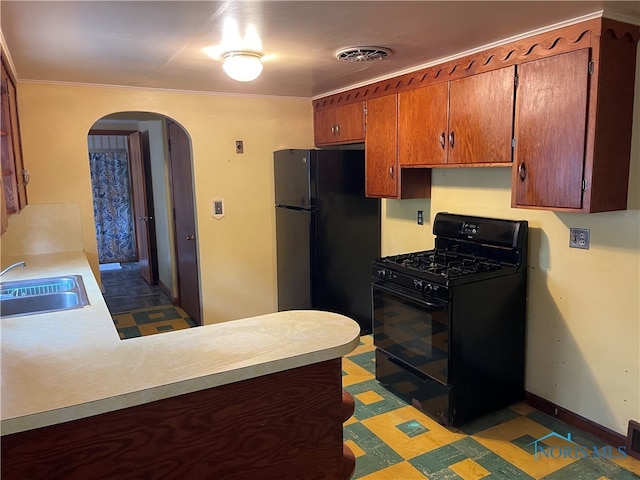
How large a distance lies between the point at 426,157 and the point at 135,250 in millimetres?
6245

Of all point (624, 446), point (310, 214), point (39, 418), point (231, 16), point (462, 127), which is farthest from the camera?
point (310, 214)

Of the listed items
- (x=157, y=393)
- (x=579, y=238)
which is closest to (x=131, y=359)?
(x=157, y=393)

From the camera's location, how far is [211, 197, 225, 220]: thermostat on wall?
3.99 m

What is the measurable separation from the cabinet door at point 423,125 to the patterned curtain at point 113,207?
578 cm

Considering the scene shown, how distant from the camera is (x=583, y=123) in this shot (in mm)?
2115

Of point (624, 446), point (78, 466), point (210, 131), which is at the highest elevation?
point (210, 131)

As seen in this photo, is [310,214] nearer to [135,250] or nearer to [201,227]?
[201,227]

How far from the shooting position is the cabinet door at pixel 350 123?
3633 mm

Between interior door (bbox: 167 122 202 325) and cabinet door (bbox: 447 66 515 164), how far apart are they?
2294 mm

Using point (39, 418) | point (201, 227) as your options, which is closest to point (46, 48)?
point (201, 227)

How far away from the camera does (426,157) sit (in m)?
3.01

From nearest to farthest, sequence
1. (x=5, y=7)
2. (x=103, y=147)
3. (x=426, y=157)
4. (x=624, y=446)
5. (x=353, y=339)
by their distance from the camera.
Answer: (x=353, y=339)
(x=5, y=7)
(x=624, y=446)
(x=426, y=157)
(x=103, y=147)

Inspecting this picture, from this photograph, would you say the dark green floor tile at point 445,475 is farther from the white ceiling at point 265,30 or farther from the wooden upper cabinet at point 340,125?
the wooden upper cabinet at point 340,125

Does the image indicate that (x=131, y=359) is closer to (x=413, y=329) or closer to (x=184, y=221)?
(x=413, y=329)
